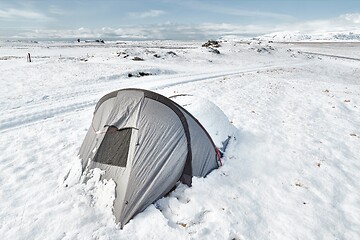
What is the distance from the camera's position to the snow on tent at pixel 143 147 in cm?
491

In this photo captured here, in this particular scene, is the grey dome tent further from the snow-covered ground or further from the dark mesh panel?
the snow-covered ground

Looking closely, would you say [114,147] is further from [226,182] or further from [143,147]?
[226,182]

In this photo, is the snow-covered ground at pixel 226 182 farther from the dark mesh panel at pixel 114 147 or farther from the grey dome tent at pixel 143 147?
the dark mesh panel at pixel 114 147

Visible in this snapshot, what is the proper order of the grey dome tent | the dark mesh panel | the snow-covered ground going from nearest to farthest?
the snow-covered ground, the grey dome tent, the dark mesh panel

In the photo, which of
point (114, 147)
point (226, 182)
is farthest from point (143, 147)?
point (226, 182)

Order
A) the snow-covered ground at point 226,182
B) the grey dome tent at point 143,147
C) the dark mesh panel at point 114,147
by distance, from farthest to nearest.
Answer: the dark mesh panel at point 114,147, the grey dome tent at point 143,147, the snow-covered ground at point 226,182

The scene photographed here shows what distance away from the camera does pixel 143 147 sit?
5.17 meters

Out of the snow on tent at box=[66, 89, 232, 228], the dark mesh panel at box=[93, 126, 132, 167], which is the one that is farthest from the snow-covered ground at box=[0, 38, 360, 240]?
the dark mesh panel at box=[93, 126, 132, 167]

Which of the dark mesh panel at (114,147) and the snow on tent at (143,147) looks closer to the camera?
the snow on tent at (143,147)

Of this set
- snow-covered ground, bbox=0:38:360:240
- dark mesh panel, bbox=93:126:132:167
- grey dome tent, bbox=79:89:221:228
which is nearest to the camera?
snow-covered ground, bbox=0:38:360:240

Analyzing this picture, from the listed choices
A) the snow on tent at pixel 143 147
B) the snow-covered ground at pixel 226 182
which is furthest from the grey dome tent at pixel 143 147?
the snow-covered ground at pixel 226 182

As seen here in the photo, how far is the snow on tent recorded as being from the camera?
491cm

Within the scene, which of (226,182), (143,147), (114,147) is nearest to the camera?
(143,147)

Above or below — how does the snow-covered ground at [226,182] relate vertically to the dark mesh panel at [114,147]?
below
